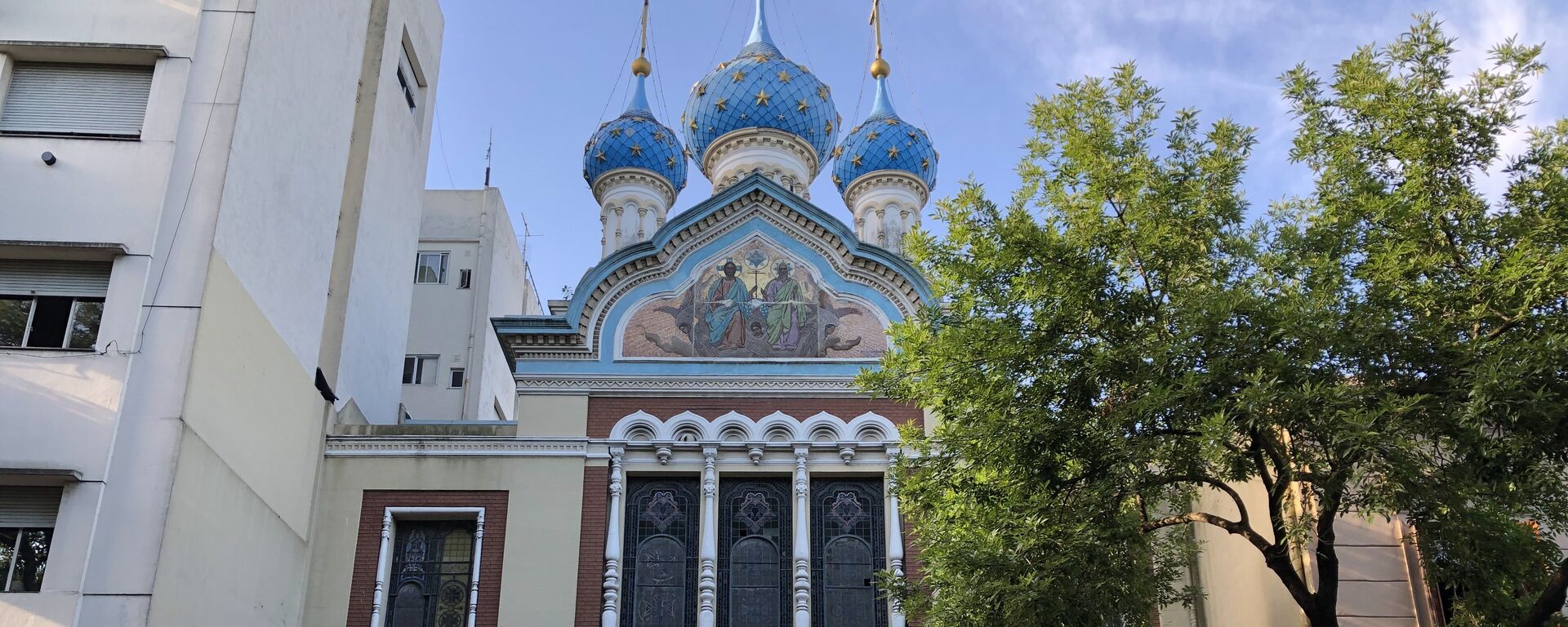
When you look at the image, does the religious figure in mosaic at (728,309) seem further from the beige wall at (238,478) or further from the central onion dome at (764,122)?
the central onion dome at (764,122)

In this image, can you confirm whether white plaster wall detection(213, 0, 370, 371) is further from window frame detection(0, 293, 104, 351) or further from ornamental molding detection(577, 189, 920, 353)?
ornamental molding detection(577, 189, 920, 353)

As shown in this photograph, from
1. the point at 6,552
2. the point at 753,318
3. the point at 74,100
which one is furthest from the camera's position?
the point at 753,318

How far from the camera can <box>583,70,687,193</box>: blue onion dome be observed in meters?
31.4

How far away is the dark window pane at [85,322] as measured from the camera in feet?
55.6

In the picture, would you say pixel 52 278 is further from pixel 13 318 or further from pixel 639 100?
pixel 639 100

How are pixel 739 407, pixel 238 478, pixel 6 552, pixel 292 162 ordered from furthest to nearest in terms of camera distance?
pixel 739 407 → pixel 292 162 → pixel 238 478 → pixel 6 552

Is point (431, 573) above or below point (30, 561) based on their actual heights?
→ above

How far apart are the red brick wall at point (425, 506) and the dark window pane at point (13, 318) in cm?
482

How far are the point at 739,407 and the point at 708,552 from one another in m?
2.22

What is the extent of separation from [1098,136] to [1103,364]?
2.57 meters

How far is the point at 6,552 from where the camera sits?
16.0 m

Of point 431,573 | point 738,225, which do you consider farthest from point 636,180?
point 431,573

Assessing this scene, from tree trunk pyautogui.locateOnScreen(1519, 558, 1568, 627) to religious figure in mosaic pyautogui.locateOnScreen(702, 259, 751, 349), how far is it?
11357 millimetres

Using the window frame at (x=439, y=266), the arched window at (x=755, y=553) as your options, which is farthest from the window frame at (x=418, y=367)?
the arched window at (x=755, y=553)
